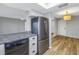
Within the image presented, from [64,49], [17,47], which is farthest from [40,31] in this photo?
[64,49]

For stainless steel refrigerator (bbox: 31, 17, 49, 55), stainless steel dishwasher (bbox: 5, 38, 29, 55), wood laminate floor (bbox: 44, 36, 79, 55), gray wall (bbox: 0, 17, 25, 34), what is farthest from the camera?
wood laminate floor (bbox: 44, 36, 79, 55)

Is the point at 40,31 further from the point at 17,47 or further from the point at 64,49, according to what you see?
the point at 64,49

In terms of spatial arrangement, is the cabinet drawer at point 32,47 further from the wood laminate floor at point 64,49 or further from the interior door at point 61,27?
the interior door at point 61,27

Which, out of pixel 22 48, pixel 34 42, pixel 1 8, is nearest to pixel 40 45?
pixel 34 42

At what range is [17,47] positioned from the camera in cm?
176

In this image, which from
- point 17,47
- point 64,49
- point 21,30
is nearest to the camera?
point 17,47

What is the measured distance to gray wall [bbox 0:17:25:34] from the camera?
2.18m

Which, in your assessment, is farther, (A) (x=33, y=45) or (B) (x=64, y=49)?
(B) (x=64, y=49)

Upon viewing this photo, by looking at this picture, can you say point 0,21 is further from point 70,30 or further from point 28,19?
point 70,30

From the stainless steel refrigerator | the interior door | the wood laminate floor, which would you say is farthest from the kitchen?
the interior door

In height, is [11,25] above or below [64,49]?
above

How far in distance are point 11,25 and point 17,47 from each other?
916mm

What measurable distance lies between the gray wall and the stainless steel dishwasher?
661 mm

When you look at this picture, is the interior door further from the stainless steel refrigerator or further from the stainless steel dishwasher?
the stainless steel dishwasher
